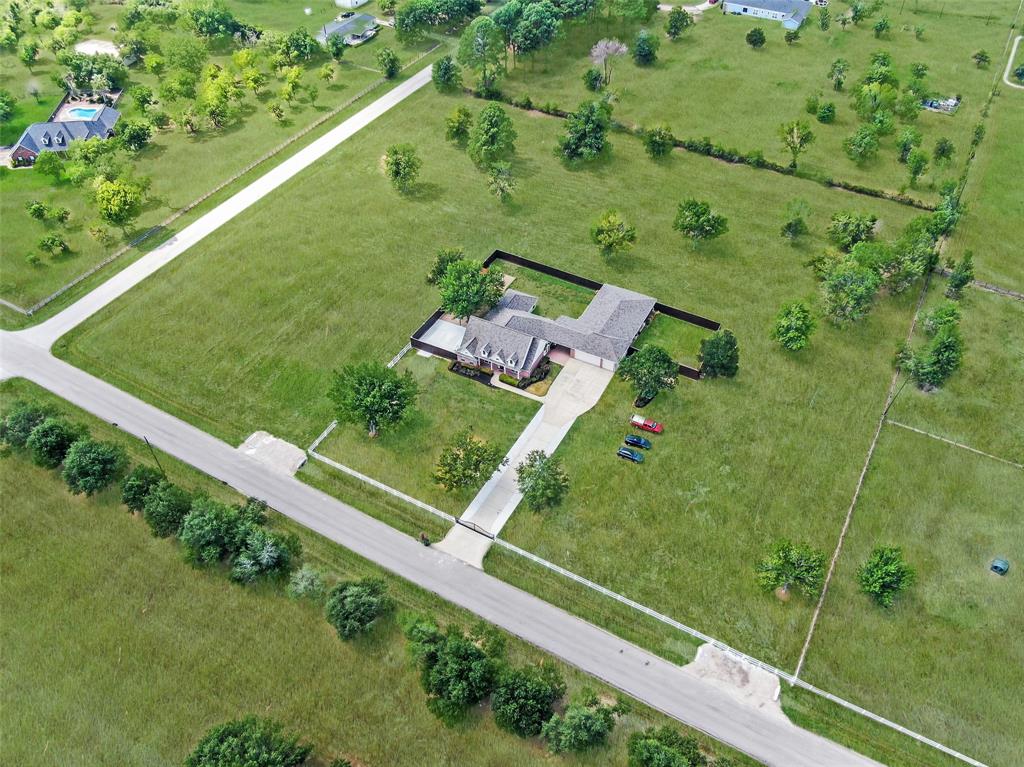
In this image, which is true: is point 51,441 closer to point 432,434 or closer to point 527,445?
point 432,434

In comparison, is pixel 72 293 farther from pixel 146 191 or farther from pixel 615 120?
pixel 615 120

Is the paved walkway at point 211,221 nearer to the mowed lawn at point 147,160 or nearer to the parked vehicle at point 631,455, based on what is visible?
the mowed lawn at point 147,160

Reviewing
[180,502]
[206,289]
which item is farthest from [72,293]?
[180,502]

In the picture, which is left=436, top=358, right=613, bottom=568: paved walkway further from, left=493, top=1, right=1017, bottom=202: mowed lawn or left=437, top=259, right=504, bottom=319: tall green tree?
left=493, top=1, right=1017, bottom=202: mowed lawn

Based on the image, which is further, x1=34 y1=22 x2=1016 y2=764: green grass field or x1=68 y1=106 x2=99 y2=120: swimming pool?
x1=68 y1=106 x2=99 y2=120: swimming pool

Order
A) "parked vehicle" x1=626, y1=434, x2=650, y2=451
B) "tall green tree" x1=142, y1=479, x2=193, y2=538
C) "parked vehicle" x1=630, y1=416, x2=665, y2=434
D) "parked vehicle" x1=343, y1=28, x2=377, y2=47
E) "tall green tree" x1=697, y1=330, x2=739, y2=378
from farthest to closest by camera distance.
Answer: "parked vehicle" x1=343, y1=28, x2=377, y2=47, "tall green tree" x1=697, y1=330, x2=739, y2=378, "parked vehicle" x1=630, y1=416, x2=665, y2=434, "parked vehicle" x1=626, y1=434, x2=650, y2=451, "tall green tree" x1=142, y1=479, x2=193, y2=538

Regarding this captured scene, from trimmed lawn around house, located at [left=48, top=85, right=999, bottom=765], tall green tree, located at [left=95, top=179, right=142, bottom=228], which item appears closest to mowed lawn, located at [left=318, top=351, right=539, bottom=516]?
trimmed lawn around house, located at [left=48, top=85, right=999, bottom=765]
